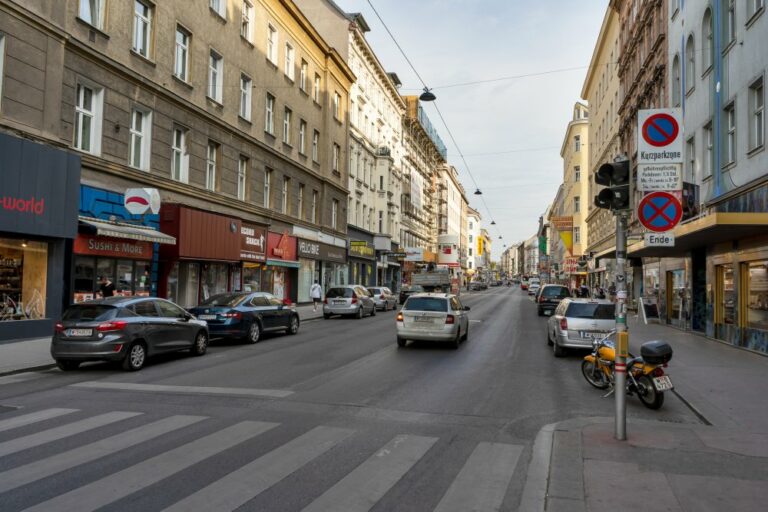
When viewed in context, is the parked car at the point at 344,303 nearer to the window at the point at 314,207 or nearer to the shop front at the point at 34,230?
the window at the point at 314,207

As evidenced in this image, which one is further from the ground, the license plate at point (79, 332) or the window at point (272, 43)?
the window at point (272, 43)

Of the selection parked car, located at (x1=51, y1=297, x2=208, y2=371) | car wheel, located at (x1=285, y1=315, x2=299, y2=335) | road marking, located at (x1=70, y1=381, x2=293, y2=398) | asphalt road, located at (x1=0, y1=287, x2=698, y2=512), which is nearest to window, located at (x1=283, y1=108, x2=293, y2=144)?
car wheel, located at (x1=285, y1=315, x2=299, y2=335)

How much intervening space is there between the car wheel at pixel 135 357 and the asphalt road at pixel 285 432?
325 millimetres

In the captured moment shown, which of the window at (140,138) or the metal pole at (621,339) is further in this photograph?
the window at (140,138)

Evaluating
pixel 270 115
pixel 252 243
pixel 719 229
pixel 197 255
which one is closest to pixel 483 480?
pixel 719 229

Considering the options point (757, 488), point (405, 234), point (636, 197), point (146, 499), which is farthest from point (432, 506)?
point (405, 234)

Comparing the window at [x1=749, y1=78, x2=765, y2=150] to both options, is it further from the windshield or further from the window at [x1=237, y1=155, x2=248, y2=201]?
the window at [x1=237, y1=155, x2=248, y2=201]

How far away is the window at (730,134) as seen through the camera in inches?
659

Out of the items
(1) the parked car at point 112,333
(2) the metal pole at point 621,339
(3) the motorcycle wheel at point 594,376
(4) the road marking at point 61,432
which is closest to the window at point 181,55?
(1) the parked car at point 112,333

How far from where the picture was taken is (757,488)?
5039 mm

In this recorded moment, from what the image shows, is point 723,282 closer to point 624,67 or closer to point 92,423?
point 92,423

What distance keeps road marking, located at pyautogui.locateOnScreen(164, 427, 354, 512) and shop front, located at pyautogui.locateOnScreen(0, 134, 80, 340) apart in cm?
1162

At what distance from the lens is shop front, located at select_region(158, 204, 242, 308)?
21.1 meters

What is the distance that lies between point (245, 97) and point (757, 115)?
2068 cm
